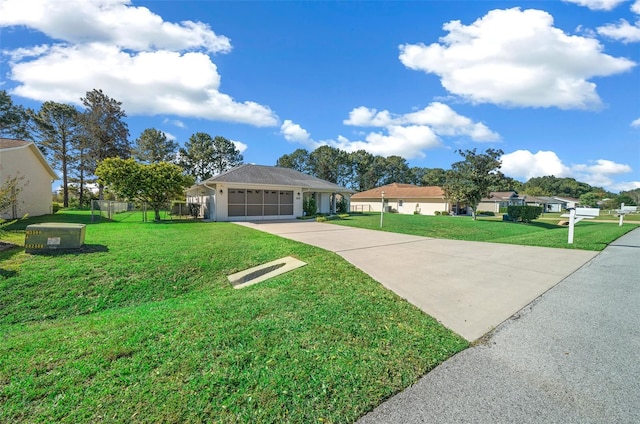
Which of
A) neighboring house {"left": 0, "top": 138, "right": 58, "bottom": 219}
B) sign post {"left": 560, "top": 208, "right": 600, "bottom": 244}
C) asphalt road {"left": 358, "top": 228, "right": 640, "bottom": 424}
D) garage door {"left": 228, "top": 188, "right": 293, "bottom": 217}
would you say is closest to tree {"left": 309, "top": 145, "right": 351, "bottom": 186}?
garage door {"left": 228, "top": 188, "right": 293, "bottom": 217}

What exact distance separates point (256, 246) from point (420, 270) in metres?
4.59

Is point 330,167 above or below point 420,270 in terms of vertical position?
above

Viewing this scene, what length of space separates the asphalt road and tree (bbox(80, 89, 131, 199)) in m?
39.4

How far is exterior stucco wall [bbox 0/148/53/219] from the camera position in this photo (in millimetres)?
13227

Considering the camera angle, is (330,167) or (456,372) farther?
(330,167)

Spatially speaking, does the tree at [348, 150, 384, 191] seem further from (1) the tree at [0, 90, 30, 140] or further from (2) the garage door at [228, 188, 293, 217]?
(1) the tree at [0, 90, 30, 140]

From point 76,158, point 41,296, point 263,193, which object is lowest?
point 41,296

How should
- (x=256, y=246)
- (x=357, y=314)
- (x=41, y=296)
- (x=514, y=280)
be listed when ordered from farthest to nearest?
(x=256, y=246), (x=514, y=280), (x=41, y=296), (x=357, y=314)

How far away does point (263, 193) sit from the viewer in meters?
18.8

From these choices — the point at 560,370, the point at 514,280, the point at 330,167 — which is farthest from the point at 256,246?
the point at 330,167

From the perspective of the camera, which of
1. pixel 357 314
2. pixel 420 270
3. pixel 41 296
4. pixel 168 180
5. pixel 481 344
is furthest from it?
pixel 168 180

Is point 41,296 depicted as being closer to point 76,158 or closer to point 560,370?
point 560,370

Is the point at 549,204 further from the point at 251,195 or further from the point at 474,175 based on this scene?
the point at 251,195

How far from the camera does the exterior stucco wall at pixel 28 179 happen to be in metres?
13.2
